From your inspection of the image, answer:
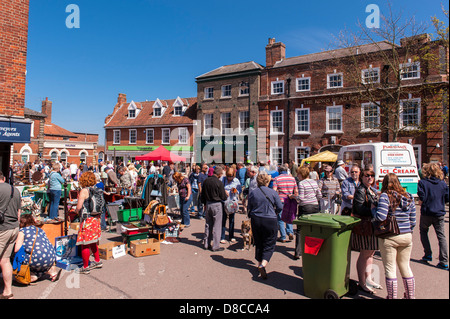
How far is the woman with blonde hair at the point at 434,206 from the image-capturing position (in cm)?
565

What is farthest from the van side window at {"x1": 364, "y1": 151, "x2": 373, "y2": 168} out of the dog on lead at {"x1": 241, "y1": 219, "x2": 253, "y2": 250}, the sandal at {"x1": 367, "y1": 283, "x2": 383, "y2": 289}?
the sandal at {"x1": 367, "y1": 283, "x2": 383, "y2": 289}

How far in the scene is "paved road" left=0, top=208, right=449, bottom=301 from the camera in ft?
14.8

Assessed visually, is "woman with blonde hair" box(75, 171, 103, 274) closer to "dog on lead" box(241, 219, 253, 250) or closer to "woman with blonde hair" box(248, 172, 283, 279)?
"woman with blonde hair" box(248, 172, 283, 279)

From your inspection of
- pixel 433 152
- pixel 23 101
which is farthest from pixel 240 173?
pixel 433 152

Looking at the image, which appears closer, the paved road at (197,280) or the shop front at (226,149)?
the paved road at (197,280)

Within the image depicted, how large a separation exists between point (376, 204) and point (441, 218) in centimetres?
230

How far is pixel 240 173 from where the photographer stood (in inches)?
466

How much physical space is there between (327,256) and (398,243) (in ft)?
3.16

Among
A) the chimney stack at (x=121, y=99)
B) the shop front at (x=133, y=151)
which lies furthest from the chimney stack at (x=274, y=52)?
the chimney stack at (x=121, y=99)

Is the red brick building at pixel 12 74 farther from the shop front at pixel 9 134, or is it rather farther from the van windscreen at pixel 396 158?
the van windscreen at pixel 396 158

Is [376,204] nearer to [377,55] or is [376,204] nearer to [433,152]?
[433,152]

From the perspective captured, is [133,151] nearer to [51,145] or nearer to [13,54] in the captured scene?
[51,145]

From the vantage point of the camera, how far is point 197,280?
16.6 ft

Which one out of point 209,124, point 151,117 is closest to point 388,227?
point 209,124
